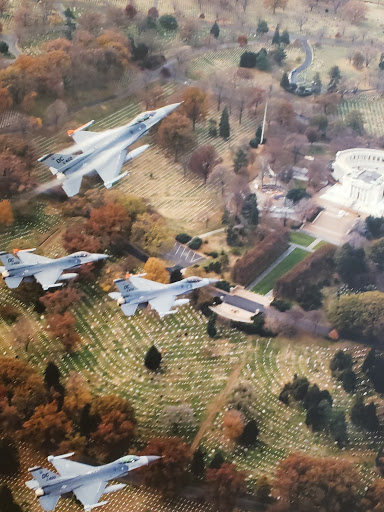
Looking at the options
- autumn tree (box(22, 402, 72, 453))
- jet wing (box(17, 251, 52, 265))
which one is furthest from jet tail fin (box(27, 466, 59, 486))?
jet wing (box(17, 251, 52, 265))

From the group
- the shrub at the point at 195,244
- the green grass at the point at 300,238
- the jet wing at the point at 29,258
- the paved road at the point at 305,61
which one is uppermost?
the jet wing at the point at 29,258

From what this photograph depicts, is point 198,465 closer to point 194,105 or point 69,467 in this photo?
point 69,467

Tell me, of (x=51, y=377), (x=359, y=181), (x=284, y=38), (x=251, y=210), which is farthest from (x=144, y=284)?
(x=284, y=38)

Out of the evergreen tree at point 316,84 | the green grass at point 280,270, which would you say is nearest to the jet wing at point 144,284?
the green grass at point 280,270

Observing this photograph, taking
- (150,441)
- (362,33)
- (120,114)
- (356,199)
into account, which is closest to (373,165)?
(356,199)

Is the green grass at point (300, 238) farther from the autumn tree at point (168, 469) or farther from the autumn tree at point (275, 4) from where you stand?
the autumn tree at point (275, 4)

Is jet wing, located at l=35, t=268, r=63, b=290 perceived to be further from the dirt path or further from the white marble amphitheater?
the white marble amphitheater
